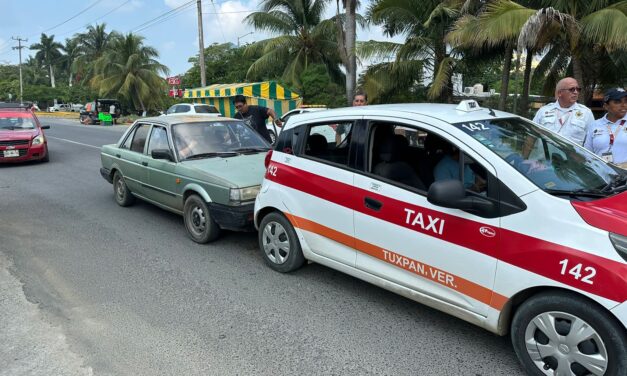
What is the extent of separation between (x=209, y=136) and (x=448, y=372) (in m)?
4.47

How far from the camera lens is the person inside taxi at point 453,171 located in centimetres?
302

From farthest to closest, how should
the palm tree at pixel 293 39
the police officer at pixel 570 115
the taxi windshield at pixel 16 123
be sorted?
the palm tree at pixel 293 39, the taxi windshield at pixel 16 123, the police officer at pixel 570 115

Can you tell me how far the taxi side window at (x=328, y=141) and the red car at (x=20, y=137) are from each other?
1074 cm

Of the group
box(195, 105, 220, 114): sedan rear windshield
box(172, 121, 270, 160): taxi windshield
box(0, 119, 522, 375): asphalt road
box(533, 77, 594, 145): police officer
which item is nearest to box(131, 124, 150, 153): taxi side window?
box(172, 121, 270, 160): taxi windshield

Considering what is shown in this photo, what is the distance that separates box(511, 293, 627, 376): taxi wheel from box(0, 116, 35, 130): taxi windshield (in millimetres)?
13669

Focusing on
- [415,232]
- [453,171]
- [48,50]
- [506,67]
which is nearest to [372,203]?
[415,232]

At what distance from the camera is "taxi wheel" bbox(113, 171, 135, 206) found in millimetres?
7164

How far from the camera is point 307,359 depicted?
3.12 m

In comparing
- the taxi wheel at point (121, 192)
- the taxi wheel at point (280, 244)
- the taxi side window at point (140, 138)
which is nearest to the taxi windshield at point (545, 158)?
the taxi wheel at point (280, 244)

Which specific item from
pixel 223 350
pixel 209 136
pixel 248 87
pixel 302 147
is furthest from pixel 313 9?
pixel 223 350

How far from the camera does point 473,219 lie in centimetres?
292

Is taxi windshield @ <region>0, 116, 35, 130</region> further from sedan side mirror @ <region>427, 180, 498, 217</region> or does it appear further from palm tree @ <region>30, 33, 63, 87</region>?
palm tree @ <region>30, 33, 63, 87</region>

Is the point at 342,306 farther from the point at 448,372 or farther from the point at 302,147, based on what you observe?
the point at 302,147

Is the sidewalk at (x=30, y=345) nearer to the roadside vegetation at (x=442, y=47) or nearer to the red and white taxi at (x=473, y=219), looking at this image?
the red and white taxi at (x=473, y=219)
